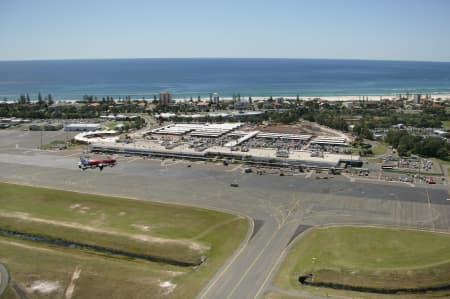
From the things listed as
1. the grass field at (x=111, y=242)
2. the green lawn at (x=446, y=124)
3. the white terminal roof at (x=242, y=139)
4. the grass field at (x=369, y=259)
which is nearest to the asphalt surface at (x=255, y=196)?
the grass field at (x=369, y=259)

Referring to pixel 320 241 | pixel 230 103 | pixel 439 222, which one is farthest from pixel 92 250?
pixel 230 103

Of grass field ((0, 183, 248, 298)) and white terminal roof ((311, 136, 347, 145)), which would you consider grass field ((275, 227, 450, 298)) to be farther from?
white terminal roof ((311, 136, 347, 145))

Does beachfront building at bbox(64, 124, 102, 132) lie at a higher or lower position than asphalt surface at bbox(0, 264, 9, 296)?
higher

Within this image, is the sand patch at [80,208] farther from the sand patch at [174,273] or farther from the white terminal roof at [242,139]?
the white terminal roof at [242,139]

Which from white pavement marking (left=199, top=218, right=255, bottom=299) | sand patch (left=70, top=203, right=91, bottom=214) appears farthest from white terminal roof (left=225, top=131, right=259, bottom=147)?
white pavement marking (left=199, top=218, right=255, bottom=299)

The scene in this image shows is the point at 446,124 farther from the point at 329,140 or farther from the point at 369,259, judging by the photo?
the point at 369,259

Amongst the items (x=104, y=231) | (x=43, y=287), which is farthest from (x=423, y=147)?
(x=43, y=287)

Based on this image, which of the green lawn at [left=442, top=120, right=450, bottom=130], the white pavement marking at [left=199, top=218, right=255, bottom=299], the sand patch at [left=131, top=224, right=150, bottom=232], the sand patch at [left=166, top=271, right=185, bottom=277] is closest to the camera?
the white pavement marking at [left=199, top=218, right=255, bottom=299]

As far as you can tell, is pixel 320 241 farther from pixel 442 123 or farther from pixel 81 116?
pixel 81 116
